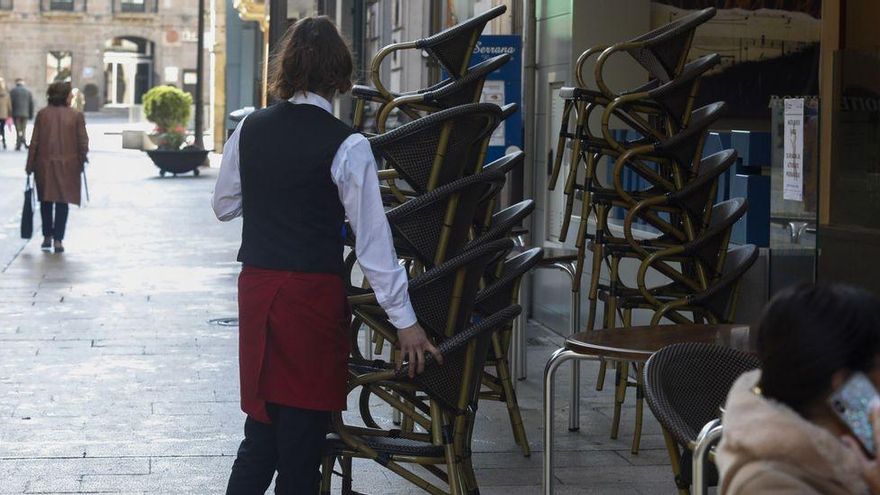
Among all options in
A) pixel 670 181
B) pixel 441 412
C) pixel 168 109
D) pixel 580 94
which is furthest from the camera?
pixel 168 109

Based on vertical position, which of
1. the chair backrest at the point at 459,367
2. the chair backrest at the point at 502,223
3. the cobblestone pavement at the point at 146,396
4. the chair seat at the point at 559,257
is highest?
the chair backrest at the point at 502,223

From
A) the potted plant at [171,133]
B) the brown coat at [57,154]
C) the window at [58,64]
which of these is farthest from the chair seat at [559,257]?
the window at [58,64]

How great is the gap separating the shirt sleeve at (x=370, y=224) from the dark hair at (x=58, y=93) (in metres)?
11.4

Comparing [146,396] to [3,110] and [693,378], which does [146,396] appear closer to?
[693,378]

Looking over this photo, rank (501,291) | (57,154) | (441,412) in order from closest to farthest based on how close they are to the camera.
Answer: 1. (441,412)
2. (501,291)
3. (57,154)

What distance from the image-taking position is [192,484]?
19.2 ft

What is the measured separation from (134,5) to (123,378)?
66.0 meters

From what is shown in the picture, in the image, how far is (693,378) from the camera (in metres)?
3.79

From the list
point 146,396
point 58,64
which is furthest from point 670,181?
point 58,64

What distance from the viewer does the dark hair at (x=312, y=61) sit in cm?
432

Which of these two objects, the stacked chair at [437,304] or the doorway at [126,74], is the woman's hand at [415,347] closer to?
the stacked chair at [437,304]

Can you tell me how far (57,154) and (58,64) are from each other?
59294mm

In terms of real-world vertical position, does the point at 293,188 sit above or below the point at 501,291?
above

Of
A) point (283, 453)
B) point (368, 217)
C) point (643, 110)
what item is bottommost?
point (283, 453)
